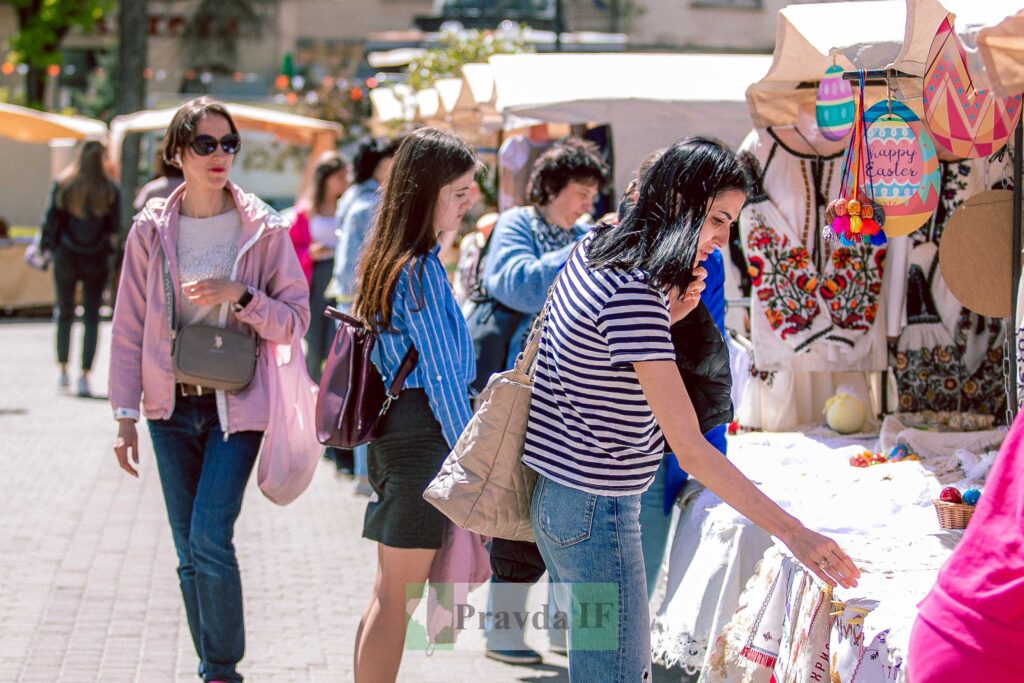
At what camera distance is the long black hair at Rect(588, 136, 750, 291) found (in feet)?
9.48

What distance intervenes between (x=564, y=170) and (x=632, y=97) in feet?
5.43

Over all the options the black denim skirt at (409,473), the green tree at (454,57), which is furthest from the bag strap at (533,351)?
the green tree at (454,57)

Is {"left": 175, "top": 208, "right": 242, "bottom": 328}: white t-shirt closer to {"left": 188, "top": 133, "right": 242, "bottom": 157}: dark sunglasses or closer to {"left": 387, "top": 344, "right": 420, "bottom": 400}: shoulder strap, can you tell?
{"left": 188, "top": 133, "right": 242, "bottom": 157}: dark sunglasses

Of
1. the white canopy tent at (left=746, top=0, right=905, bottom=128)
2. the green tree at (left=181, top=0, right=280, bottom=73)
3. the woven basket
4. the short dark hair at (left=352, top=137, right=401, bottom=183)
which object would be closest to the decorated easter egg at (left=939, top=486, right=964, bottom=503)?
the woven basket

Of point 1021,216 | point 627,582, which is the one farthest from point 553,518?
point 1021,216

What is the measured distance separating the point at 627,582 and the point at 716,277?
1971 mm

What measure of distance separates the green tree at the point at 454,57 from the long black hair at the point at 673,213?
27.0 ft

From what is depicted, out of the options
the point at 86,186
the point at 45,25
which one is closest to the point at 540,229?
the point at 86,186

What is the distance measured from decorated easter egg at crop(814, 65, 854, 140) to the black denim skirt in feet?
6.56

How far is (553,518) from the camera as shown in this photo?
3.04m

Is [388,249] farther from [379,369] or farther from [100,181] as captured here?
[100,181]

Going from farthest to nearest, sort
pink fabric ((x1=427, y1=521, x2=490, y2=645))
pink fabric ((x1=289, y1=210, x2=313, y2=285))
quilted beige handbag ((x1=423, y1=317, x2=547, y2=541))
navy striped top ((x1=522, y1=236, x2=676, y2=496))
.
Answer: pink fabric ((x1=289, y1=210, x2=313, y2=285))
pink fabric ((x1=427, y1=521, x2=490, y2=645))
quilted beige handbag ((x1=423, y1=317, x2=547, y2=541))
navy striped top ((x1=522, y1=236, x2=676, y2=496))

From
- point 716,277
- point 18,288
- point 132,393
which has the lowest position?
point 18,288

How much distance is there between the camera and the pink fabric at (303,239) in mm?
9234
